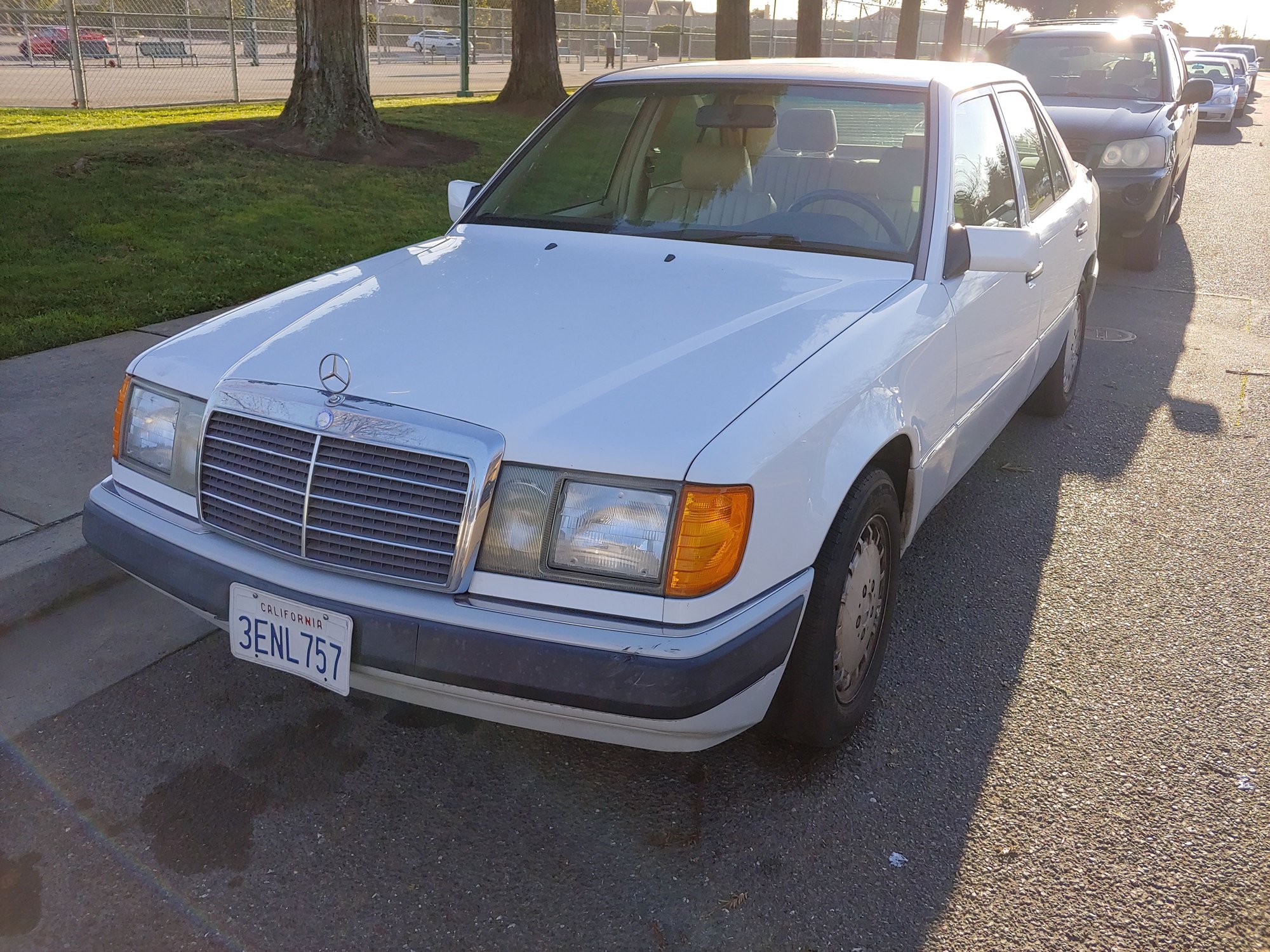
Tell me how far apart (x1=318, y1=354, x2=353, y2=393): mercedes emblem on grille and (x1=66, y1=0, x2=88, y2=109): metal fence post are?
1502 centimetres

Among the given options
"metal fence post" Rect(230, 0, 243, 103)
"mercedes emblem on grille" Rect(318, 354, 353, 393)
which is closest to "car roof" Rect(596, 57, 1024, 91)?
"mercedes emblem on grille" Rect(318, 354, 353, 393)

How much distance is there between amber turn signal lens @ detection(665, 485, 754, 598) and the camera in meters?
2.22

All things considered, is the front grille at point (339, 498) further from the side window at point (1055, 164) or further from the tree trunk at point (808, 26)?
the tree trunk at point (808, 26)

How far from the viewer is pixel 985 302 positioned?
3623 millimetres

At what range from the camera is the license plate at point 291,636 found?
7.75ft

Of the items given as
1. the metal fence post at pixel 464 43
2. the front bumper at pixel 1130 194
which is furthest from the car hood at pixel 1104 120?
the metal fence post at pixel 464 43

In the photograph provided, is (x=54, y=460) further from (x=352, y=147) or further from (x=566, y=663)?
(x=352, y=147)

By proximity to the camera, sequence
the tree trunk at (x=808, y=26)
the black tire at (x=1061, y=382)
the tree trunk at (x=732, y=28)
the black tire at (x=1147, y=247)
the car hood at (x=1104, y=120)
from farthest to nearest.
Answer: the tree trunk at (x=808, y=26) < the tree trunk at (x=732, y=28) < the black tire at (x=1147, y=247) < the car hood at (x=1104, y=120) < the black tire at (x=1061, y=382)

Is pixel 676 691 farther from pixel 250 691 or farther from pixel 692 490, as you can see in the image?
pixel 250 691

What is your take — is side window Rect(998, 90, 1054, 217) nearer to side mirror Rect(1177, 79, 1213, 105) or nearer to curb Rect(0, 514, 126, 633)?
curb Rect(0, 514, 126, 633)

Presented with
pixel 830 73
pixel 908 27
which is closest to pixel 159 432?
pixel 830 73

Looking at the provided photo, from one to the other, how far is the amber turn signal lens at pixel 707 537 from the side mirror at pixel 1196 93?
8.86 m

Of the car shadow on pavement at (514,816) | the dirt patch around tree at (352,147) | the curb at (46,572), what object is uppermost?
the dirt patch around tree at (352,147)

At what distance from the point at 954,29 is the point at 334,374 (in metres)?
26.0
